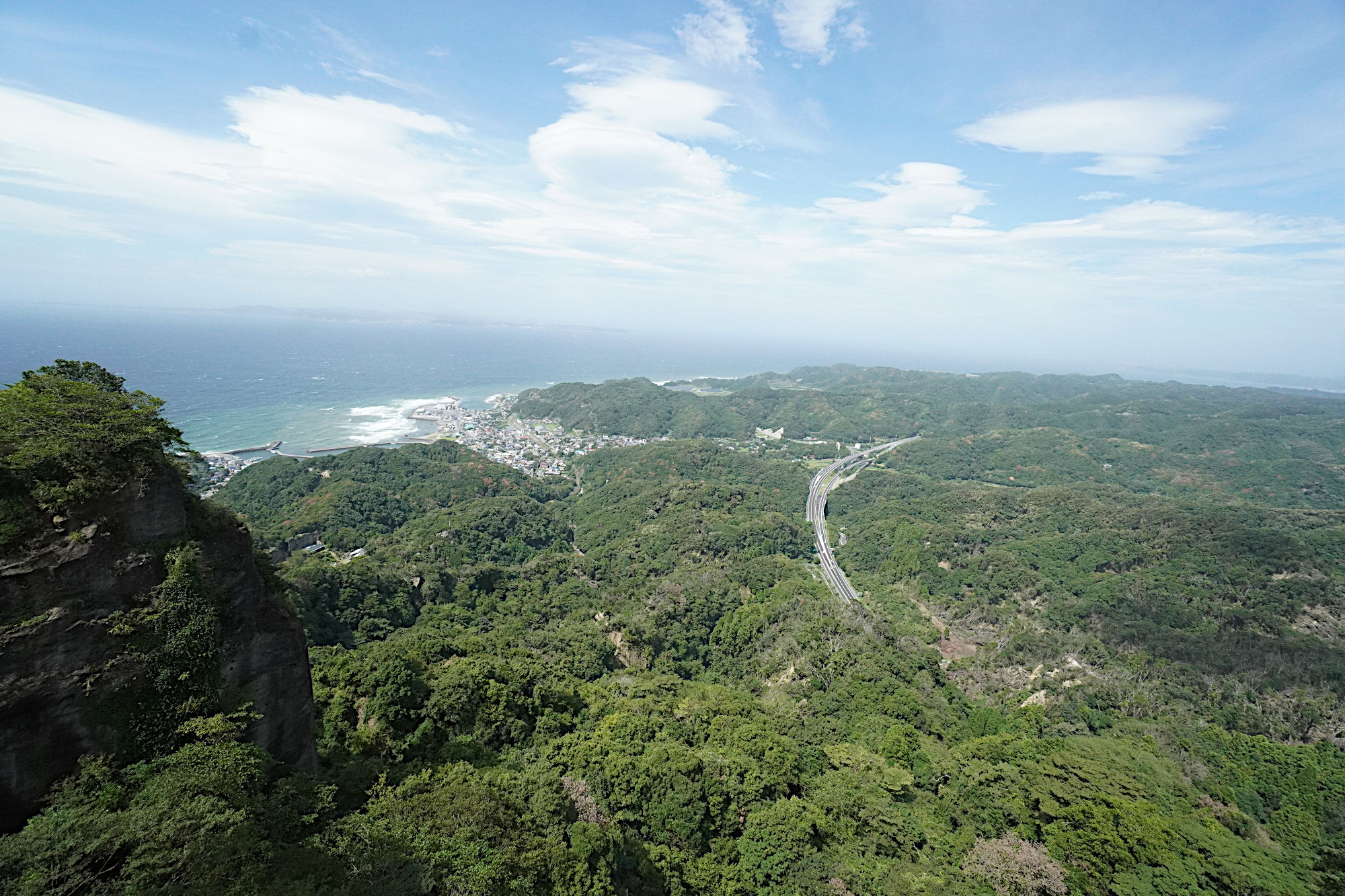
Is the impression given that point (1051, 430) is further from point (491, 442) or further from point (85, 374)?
point (85, 374)

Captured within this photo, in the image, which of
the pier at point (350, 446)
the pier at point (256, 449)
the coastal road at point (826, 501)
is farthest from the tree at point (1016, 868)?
the pier at point (256, 449)

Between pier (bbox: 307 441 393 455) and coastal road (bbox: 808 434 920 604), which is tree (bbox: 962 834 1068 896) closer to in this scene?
coastal road (bbox: 808 434 920 604)

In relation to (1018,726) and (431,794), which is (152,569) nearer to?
(431,794)

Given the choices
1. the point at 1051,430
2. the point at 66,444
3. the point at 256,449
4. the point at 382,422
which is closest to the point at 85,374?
the point at 66,444

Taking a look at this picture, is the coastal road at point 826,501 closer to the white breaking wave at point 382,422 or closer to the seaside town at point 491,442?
the seaside town at point 491,442

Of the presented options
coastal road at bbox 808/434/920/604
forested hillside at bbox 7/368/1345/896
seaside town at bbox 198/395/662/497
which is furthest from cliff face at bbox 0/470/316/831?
seaside town at bbox 198/395/662/497

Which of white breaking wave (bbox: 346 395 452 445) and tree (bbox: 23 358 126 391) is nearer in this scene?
tree (bbox: 23 358 126 391)
